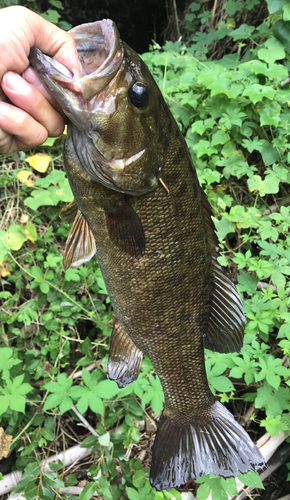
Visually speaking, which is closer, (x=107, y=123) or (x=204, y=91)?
(x=107, y=123)

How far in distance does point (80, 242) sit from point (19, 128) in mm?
395

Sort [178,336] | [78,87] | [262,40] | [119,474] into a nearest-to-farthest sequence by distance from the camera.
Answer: [78,87] → [178,336] → [119,474] → [262,40]

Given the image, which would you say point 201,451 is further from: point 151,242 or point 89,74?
point 89,74

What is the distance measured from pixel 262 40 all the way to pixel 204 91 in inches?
28.1

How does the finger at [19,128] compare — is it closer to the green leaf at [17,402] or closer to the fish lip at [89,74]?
the fish lip at [89,74]

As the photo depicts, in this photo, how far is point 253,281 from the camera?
6.41 feet

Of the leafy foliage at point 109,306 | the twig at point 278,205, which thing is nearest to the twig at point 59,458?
the leafy foliage at point 109,306

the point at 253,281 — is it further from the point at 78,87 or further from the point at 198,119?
the point at 78,87

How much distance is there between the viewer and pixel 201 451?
49.3 inches

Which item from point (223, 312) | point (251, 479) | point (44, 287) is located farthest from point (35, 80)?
point (251, 479)

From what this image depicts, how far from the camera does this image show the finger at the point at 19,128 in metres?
0.83

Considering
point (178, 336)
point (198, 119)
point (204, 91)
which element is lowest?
point (178, 336)

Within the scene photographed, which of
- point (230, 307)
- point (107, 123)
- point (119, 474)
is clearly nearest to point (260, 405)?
point (230, 307)

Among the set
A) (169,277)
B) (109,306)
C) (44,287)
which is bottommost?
(109,306)
